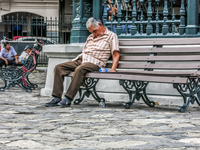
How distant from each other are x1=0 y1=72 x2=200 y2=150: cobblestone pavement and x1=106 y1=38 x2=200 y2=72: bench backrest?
2.01ft

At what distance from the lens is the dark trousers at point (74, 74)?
23.7ft

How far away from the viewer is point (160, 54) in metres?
7.95

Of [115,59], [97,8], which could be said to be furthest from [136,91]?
[97,8]

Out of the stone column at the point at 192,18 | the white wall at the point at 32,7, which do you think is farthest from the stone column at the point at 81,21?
the white wall at the point at 32,7

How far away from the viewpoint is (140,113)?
6652 mm

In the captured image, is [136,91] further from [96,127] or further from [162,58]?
[96,127]

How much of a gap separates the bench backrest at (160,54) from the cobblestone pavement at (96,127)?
612 mm

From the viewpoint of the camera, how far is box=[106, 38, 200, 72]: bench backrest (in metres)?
7.32

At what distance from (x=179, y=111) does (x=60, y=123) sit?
1.85 meters

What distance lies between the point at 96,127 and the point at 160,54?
2.84 m

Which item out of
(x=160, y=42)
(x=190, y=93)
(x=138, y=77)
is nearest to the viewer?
(x=190, y=93)

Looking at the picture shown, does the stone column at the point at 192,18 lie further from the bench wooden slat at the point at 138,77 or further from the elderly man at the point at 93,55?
the bench wooden slat at the point at 138,77

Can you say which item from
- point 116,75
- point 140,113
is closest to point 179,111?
point 140,113

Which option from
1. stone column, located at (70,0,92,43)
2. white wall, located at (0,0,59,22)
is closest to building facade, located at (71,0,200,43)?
stone column, located at (70,0,92,43)
